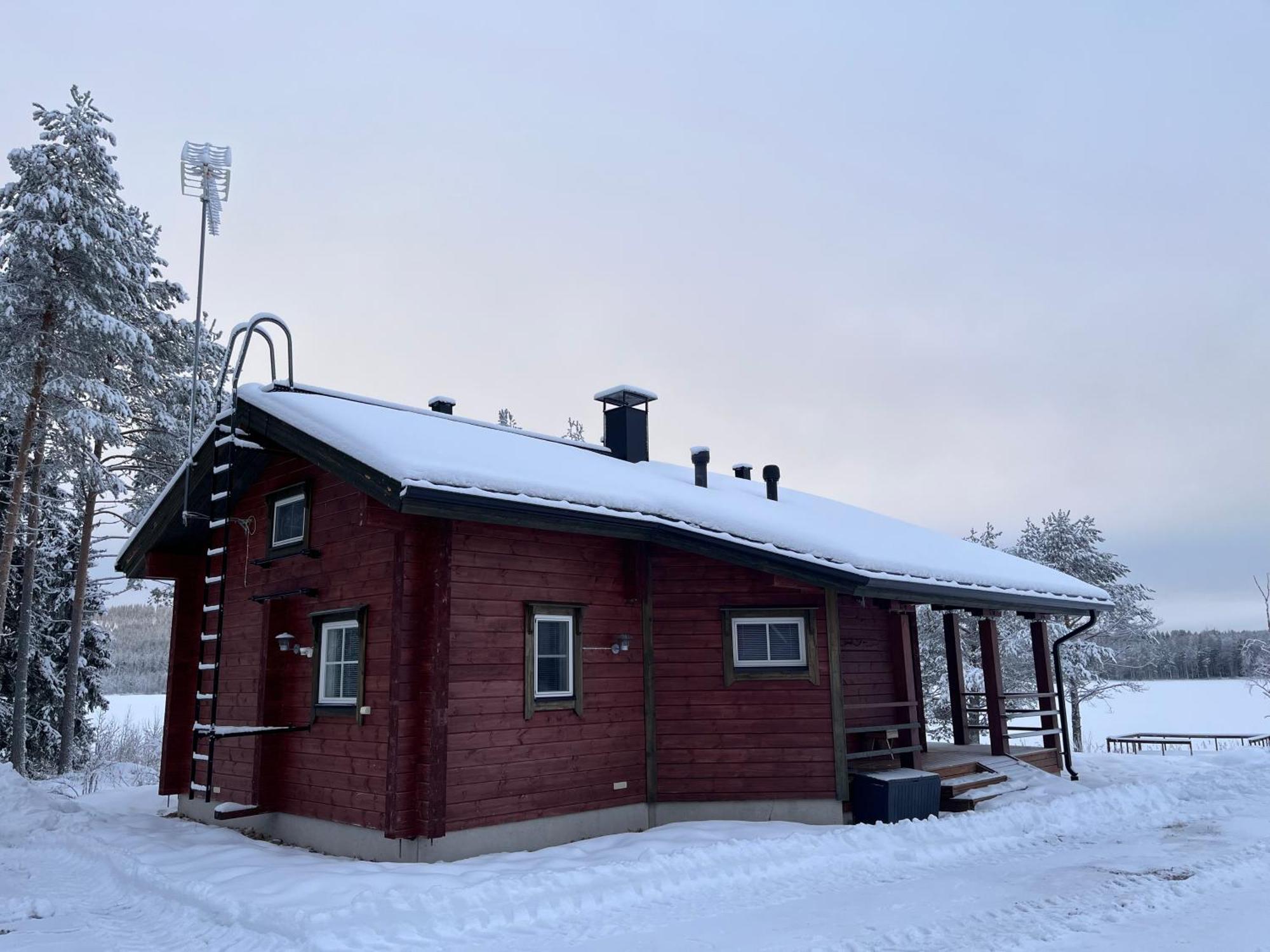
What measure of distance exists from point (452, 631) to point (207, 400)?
14.8 meters

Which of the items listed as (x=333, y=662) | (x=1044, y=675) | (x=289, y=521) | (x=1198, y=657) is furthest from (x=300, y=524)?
(x=1198, y=657)

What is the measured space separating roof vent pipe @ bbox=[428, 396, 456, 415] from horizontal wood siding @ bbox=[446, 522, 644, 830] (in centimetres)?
420

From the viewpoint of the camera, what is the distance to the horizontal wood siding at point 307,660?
27.9 feet

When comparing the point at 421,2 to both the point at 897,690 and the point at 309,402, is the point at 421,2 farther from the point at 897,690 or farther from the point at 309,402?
the point at 897,690

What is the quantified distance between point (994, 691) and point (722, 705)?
5.22 metres

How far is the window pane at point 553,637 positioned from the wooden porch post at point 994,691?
22.2 feet

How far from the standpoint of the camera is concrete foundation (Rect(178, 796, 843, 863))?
8.02 m

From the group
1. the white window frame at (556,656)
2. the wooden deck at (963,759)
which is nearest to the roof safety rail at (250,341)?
the white window frame at (556,656)

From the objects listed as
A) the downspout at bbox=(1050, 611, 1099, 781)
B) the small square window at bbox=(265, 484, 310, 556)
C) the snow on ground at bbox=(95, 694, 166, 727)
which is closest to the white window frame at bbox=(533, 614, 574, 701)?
the small square window at bbox=(265, 484, 310, 556)

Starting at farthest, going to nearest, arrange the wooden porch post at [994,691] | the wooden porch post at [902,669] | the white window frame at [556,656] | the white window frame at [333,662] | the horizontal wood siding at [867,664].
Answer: the wooden porch post at [994,691], the wooden porch post at [902,669], the horizontal wood siding at [867,664], the white window frame at [556,656], the white window frame at [333,662]

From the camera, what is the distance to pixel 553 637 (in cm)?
930

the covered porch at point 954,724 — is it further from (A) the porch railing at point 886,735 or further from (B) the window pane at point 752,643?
(B) the window pane at point 752,643

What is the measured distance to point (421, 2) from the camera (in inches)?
619

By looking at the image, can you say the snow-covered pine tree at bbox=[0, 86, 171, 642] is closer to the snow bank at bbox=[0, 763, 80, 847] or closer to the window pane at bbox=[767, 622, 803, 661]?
the snow bank at bbox=[0, 763, 80, 847]
